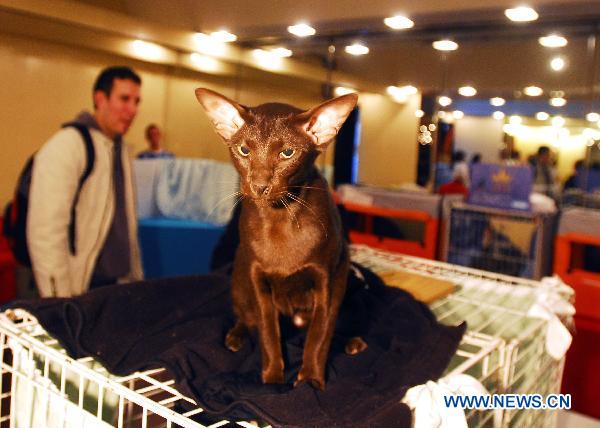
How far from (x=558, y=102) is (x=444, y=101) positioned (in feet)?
1.73

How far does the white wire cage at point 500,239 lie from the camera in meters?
2.15

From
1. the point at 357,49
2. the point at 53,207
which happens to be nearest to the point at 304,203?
the point at 53,207

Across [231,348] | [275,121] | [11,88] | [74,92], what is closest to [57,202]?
[231,348]

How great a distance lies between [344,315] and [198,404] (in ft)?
1.15

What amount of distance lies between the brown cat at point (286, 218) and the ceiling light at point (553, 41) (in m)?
2.16

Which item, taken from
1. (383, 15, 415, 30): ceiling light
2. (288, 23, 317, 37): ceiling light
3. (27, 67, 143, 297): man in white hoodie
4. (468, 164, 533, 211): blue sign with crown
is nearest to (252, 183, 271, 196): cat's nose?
(27, 67, 143, 297): man in white hoodie

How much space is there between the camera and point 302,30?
8.62ft

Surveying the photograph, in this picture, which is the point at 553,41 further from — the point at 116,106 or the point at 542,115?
the point at 116,106

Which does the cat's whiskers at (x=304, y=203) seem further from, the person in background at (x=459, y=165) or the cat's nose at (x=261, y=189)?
the person in background at (x=459, y=165)

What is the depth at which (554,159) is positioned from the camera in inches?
101

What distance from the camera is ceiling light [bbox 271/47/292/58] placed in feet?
10.5

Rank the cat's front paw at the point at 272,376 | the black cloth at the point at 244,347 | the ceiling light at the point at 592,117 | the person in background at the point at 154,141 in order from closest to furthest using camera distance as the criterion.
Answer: the black cloth at the point at 244,347, the cat's front paw at the point at 272,376, the ceiling light at the point at 592,117, the person in background at the point at 154,141

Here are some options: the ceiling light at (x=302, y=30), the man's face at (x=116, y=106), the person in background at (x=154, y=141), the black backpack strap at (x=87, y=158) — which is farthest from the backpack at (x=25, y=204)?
the person in background at (x=154, y=141)

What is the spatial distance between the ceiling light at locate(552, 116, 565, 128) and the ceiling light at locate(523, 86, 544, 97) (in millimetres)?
128
